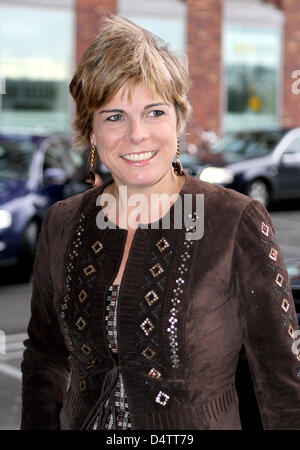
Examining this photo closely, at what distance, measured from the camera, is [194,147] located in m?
21.1

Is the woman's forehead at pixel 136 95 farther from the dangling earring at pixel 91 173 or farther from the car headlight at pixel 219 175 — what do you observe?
the car headlight at pixel 219 175

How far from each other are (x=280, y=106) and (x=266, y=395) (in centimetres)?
2348

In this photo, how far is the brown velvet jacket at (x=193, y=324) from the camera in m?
2.07

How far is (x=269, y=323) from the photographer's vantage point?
6.77 feet

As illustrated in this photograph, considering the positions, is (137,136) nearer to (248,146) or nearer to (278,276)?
(278,276)

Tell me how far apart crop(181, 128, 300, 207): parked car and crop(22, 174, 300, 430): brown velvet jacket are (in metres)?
12.8

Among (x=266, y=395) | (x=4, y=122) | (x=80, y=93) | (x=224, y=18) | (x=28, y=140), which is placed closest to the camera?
(x=266, y=395)

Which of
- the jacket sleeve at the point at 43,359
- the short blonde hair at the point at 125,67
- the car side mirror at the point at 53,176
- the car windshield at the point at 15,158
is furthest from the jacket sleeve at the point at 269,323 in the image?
the car side mirror at the point at 53,176

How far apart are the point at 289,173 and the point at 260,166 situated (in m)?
0.59

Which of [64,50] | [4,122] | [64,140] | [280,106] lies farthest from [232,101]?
[64,140]

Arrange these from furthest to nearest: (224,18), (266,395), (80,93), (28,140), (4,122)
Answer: (224,18) → (4,122) → (28,140) → (80,93) → (266,395)

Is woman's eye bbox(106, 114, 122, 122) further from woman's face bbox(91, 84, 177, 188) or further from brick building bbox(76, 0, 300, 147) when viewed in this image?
brick building bbox(76, 0, 300, 147)

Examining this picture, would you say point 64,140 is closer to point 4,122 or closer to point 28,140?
point 28,140

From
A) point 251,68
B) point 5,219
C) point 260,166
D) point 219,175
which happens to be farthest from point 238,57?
point 5,219
